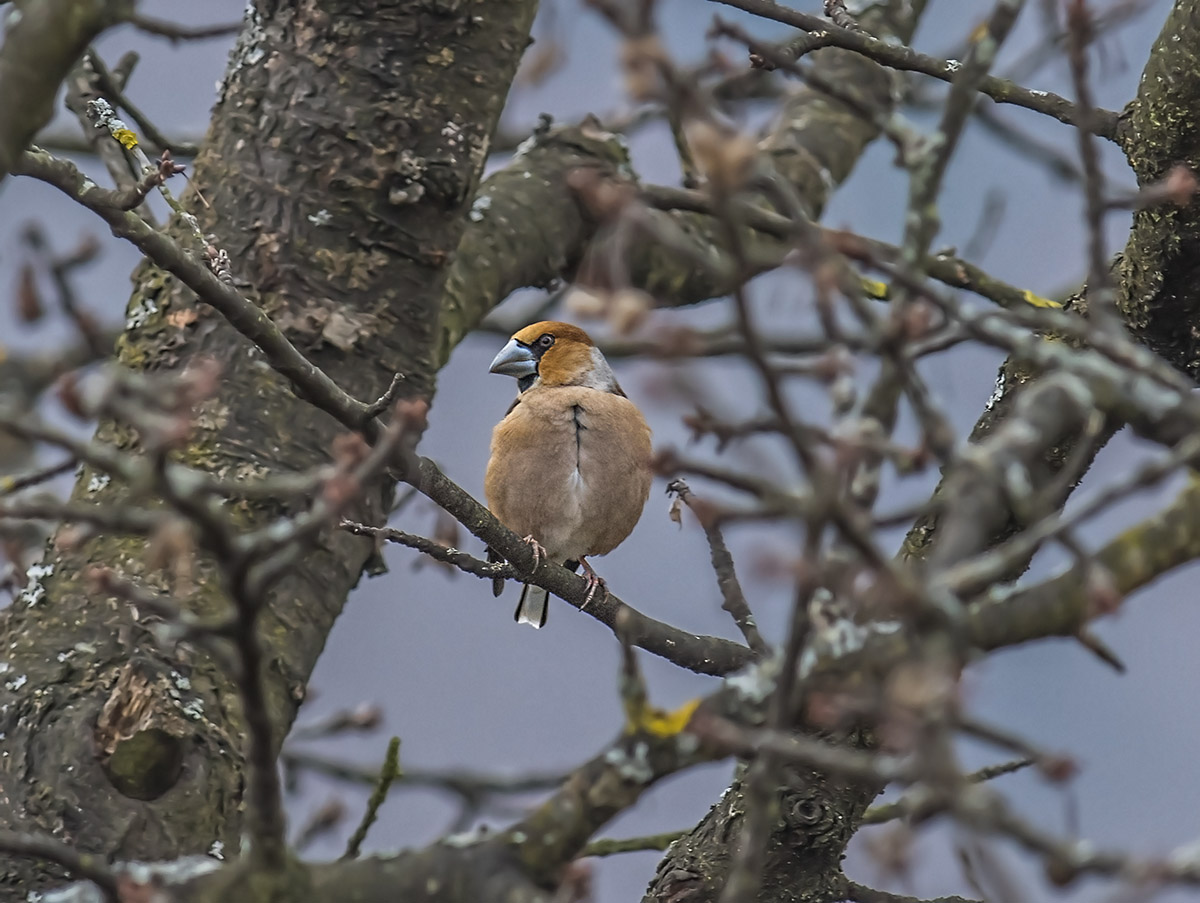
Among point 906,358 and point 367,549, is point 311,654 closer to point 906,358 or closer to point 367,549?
point 367,549

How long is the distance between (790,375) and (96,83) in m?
3.86

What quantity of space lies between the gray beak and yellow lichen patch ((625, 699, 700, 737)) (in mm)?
4512

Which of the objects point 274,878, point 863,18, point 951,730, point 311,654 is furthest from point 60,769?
point 863,18

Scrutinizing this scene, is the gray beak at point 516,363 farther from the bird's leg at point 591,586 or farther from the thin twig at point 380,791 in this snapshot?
the thin twig at point 380,791

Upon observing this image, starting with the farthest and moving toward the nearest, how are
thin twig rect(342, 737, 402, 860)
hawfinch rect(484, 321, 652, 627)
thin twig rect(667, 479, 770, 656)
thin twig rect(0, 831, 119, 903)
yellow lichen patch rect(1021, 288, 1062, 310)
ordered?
hawfinch rect(484, 321, 652, 627), yellow lichen patch rect(1021, 288, 1062, 310), thin twig rect(667, 479, 770, 656), thin twig rect(342, 737, 402, 860), thin twig rect(0, 831, 119, 903)

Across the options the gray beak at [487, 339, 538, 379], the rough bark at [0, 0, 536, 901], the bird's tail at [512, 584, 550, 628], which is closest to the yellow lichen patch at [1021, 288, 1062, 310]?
the rough bark at [0, 0, 536, 901]

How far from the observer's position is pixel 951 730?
4.44ft

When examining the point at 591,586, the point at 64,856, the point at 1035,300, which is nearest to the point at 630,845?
the point at 591,586

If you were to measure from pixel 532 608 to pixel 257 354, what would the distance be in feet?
8.53

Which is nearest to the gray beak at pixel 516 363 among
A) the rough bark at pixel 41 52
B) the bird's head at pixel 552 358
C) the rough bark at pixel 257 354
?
the bird's head at pixel 552 358

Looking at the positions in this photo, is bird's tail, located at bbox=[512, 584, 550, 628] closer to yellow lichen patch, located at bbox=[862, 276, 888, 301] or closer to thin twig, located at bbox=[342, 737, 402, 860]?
yellow lichen patch, located at bbox=[862, 276, 888, 301]

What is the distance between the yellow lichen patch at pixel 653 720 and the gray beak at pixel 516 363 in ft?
14.8

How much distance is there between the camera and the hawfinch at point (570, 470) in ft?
18.7

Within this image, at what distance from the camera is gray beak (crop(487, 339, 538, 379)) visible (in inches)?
258
